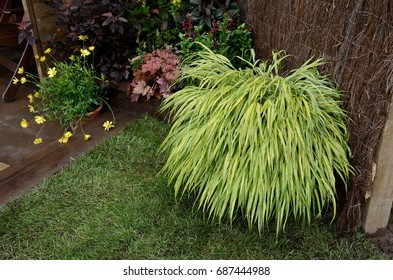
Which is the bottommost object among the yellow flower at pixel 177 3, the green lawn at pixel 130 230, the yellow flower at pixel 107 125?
the green lawn at pixel 130 230

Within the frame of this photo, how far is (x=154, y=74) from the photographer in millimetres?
2939

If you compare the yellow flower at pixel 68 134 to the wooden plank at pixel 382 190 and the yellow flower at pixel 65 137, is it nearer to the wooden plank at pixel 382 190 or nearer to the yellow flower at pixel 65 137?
the yellow flower at pixel 65 137

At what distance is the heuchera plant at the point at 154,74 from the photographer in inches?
112

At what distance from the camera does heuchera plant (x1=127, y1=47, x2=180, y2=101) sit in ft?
9.33

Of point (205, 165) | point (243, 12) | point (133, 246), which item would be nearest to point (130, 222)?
point (133, 246)

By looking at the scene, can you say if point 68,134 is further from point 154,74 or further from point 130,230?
point 130,230

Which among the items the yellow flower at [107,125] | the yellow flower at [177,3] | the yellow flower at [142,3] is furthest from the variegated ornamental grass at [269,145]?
A: the yellow flower at [142,3]

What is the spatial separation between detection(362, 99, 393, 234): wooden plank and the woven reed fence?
1.0 inches

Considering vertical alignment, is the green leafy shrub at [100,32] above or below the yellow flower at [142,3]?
below

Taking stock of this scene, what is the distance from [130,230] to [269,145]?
813 mm

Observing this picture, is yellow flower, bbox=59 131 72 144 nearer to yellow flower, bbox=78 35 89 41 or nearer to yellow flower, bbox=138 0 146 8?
yellow flower, bbox=78 35 89 41

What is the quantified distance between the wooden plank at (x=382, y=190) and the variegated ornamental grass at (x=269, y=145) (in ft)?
0.47

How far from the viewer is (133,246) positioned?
2.02 meters

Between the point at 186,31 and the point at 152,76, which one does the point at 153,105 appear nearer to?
the point at 152,76
